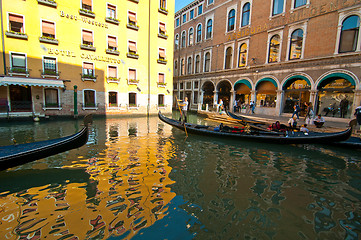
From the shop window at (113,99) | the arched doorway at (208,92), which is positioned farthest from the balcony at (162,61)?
the arched doorway at (208,92)

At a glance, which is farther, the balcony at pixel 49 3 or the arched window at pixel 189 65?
the arched window at pixel 189 65

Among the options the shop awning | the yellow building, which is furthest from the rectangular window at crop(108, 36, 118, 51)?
the shop awning

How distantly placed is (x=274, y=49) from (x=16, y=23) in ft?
54.5

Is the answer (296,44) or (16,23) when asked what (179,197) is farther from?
(16,23)

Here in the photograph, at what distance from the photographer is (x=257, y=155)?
5.39 m

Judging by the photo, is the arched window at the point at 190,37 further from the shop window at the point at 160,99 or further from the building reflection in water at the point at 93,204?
the building reflection in water at the point at 93,204

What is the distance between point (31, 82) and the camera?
10438 mm

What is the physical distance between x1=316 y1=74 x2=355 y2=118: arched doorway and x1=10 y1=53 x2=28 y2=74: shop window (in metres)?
17.6

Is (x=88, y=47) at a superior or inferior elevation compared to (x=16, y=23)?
inferior

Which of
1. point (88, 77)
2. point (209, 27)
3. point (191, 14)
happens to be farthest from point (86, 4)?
point (191, 14)

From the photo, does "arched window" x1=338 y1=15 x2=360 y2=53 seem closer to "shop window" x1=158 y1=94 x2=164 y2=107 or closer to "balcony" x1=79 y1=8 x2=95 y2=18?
"shop window" x1=158 y1=94 x2=164 y2=107

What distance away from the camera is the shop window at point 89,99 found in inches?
508

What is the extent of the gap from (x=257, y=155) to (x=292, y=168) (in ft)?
3.47

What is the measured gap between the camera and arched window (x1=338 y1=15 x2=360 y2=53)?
951cm
